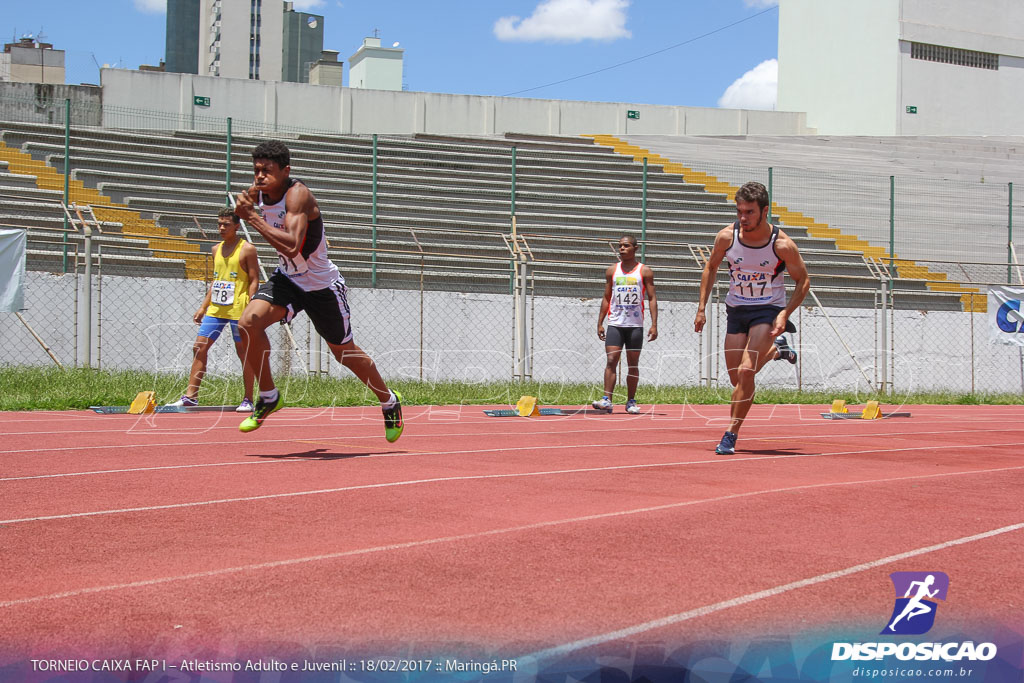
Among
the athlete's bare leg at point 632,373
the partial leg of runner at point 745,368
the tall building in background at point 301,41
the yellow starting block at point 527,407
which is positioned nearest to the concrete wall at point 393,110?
the athlete's bare leg at point 632,373

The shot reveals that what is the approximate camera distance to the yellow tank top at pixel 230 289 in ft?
34.4

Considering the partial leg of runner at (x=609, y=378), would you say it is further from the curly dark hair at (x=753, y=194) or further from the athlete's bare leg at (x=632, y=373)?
the curly dark hair at (x=753, y=194)

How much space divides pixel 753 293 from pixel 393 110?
83.5ft

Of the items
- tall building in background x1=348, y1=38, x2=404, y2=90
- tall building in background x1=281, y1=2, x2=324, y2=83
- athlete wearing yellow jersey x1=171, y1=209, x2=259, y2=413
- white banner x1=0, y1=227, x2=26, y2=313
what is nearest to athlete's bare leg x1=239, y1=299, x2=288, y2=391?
athlete wearing yellow jersey x1=171, y1=209, x2=259, y2=413

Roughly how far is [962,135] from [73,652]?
4001cm

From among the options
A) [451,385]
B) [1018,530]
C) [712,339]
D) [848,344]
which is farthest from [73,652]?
[848,344]

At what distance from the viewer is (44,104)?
84.1ft

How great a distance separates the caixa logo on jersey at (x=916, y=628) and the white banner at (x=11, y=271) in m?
11.9

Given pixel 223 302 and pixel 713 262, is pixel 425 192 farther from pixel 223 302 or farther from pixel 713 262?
pixel 713 262

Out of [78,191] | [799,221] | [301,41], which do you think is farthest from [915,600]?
[301,41]

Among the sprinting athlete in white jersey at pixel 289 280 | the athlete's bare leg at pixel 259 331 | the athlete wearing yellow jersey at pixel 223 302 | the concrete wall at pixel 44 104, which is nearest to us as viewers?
the sprinting athlete in white jersey at pixel 289 280

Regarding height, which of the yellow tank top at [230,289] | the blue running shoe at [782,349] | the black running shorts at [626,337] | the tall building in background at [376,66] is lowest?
the blue running shoe at [782,349]

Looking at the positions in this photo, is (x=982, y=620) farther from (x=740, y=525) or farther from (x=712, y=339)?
(x=712, y=339)

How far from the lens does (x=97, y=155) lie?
70.5 ft
